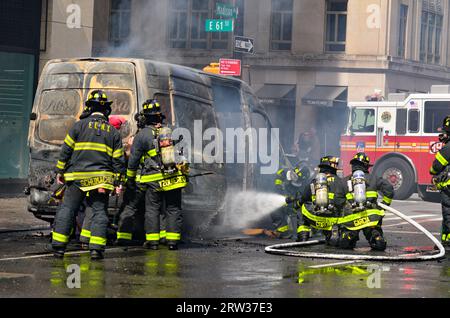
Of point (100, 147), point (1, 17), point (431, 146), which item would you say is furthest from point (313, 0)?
point (100, 147)

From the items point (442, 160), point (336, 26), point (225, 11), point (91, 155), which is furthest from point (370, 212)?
point (336, 26)

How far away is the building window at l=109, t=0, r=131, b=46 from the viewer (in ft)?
114

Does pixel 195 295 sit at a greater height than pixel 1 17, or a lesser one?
lesser

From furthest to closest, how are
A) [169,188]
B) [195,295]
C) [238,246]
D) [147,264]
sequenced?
[238,246] → [169,188] → [147,264] → [195,295]

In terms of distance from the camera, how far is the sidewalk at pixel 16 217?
13625 millimetres

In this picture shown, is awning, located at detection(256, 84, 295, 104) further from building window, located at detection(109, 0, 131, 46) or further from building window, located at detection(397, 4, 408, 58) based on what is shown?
building window, located at detection(109, 0, 131, 46)

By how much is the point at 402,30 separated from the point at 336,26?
8.32 feet

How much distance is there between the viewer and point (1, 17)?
18.2 metres

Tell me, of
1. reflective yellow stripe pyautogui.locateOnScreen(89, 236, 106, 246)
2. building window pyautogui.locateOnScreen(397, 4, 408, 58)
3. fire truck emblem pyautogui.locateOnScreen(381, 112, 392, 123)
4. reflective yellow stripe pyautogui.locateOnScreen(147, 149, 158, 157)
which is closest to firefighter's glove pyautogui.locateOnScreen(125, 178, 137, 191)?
reflective yellow stripe pyautogui.locateOnScreen(147, 149, 158, 157)

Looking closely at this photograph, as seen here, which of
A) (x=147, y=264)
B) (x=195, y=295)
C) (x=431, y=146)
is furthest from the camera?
(x=431, y=146)

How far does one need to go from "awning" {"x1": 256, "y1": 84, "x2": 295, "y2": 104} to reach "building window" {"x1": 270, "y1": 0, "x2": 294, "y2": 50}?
1.50 metres

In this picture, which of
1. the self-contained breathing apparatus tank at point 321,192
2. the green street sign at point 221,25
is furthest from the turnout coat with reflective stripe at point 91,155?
the green street sign at point 221,25
